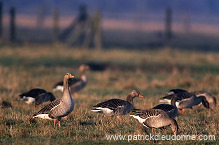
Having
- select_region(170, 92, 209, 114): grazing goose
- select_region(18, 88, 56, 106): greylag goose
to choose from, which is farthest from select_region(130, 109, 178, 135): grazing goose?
select_region(18, 88, 56, 106): greylag goose

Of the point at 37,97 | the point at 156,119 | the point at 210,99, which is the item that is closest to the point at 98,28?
the point at 210,99

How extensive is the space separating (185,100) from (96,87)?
20.8ft

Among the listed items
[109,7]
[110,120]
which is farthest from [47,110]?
[109,7]

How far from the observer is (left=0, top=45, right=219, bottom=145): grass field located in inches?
369

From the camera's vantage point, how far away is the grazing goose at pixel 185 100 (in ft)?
40.9

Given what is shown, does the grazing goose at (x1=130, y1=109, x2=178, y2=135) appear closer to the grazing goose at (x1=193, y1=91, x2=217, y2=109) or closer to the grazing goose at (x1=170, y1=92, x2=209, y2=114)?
the grazing goose at (x1=170, y1=92, x2=209, y2=114)

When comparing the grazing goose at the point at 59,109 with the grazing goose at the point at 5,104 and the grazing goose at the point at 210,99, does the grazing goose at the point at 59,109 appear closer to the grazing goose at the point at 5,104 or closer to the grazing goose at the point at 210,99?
the grazing goose at the point at 5,104

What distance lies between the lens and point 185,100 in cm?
1250

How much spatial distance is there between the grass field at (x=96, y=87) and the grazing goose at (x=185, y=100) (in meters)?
0.26

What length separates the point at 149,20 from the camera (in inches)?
5531

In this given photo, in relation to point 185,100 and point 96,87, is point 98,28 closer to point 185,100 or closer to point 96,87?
point 96,87

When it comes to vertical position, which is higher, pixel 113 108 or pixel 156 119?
pixel 113 108

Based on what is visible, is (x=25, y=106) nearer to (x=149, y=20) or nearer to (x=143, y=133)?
(x=143, y=133)

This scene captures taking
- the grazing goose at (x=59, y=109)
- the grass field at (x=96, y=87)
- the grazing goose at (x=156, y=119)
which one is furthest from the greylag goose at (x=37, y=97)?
the grazing goose at (x=156, y=119)
